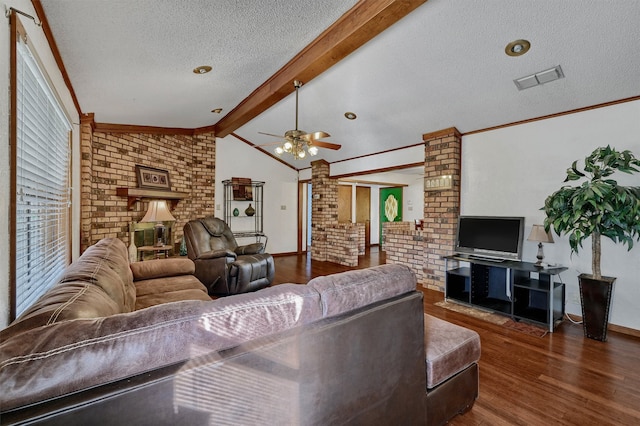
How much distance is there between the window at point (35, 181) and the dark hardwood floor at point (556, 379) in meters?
2.51

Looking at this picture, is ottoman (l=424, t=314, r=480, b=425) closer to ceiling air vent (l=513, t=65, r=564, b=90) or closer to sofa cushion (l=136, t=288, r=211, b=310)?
sofa cushion (l=136, t=288, r=211, b=310)

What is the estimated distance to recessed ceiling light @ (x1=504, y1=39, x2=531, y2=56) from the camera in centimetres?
243

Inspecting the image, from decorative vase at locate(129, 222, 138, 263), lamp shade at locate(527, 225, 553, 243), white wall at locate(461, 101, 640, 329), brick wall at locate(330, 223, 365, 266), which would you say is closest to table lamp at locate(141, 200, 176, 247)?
decorative vase at locate(129, 222, 138, 263)

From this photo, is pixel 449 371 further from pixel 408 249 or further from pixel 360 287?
pixel 408 249

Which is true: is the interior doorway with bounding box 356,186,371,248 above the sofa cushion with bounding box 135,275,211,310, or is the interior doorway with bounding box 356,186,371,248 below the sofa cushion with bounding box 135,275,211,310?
above

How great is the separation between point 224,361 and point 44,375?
1.30 ft

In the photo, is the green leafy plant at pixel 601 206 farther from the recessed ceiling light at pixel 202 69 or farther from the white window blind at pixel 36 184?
the white window blind at pixel 36 184

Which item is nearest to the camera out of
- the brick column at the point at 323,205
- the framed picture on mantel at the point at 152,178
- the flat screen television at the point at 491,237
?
the flat screen television at the point at 491,237

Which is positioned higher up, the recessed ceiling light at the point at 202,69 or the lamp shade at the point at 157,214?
the recessed ceiling light at the point at 202,69

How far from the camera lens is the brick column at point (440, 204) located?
4.14m

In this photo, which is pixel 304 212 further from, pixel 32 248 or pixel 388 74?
pixel 32 248

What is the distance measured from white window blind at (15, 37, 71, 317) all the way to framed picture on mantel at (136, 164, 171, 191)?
2.23 meters

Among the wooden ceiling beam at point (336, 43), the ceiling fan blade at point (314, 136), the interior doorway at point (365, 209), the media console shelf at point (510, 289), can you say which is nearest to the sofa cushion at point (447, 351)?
the media console shelf at point (510, 289)

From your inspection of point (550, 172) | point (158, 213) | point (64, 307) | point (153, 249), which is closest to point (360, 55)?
point (550, 172)
